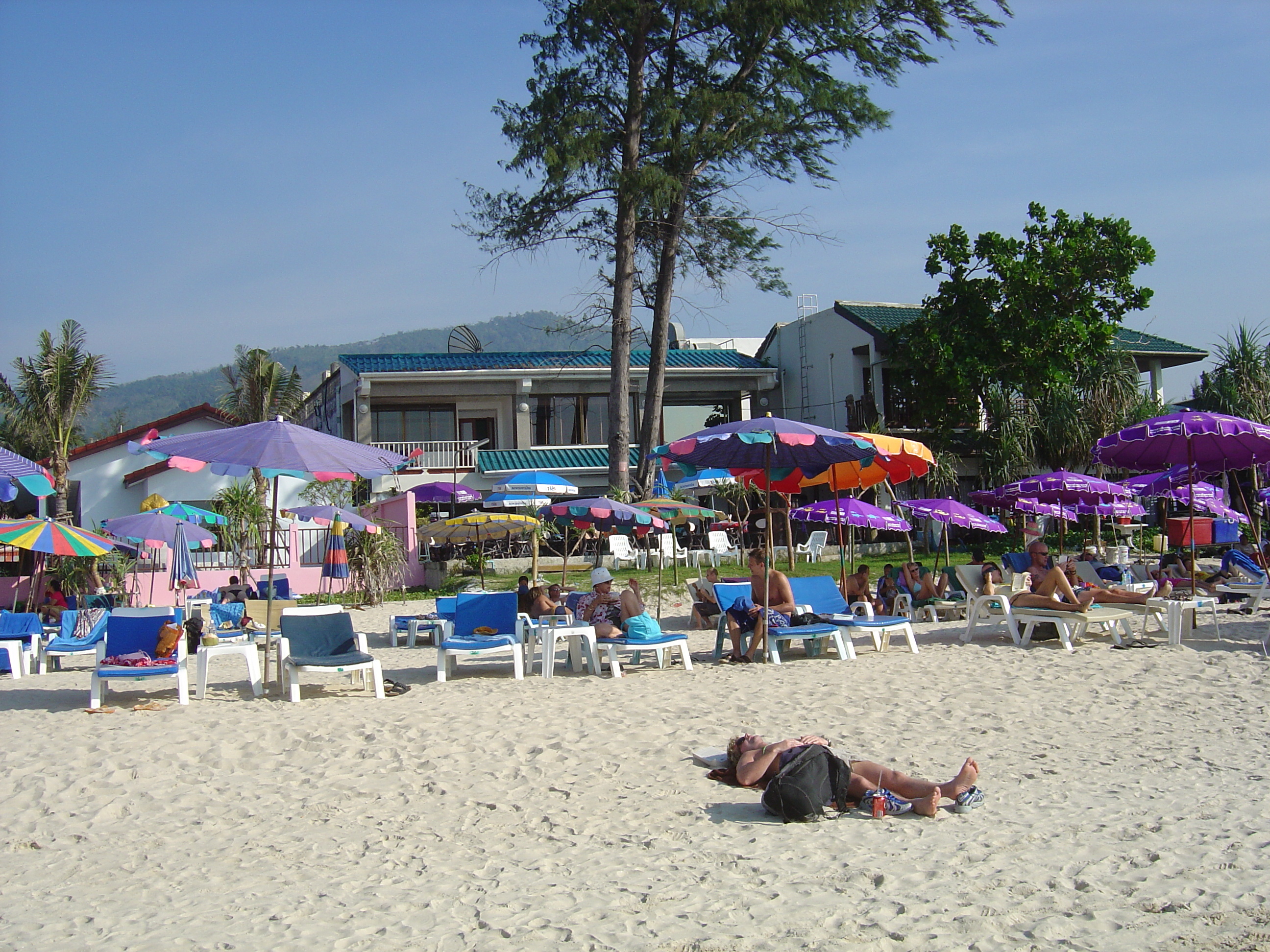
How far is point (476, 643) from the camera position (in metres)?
9.56

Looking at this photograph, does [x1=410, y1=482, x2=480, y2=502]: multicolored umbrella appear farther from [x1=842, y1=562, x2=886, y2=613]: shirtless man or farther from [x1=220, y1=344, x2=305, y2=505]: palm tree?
[x1=842, y1=562, x2=886, y2=613]: shirtless man

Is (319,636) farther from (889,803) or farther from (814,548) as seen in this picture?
(814,548)

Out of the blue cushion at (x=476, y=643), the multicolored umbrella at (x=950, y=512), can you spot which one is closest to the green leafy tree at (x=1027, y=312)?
the multicolored umbrella at (x=950, y=512)

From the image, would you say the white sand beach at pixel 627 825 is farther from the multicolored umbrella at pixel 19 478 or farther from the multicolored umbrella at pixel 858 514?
the multicolored umbrella at pixel 858 514

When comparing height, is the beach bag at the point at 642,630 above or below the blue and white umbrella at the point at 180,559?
below

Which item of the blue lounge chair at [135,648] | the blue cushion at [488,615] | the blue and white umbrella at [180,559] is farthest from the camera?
the blue and white umbrella at [180,559]

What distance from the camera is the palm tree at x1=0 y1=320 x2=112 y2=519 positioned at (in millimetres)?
23859

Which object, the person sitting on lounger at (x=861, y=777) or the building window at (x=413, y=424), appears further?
the building window at (x=413, y=424)

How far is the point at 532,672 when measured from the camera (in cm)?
1012

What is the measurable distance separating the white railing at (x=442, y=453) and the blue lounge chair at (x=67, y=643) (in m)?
15.4

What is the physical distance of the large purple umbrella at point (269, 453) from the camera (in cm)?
853

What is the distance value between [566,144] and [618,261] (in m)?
3.02

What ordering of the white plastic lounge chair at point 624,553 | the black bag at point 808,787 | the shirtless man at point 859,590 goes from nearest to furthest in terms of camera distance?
the black bag at point 808,787
the shirtless man at point 859,590
the white plastic lounge chair at point 624,553

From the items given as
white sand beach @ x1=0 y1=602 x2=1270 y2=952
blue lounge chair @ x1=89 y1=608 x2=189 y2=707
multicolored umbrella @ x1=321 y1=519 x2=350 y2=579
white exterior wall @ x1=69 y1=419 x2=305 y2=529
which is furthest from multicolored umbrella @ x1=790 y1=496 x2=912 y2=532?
white exterior wall @ x1=69 y1=419 x2=305 y2=529
